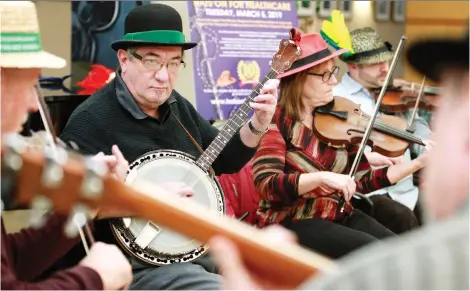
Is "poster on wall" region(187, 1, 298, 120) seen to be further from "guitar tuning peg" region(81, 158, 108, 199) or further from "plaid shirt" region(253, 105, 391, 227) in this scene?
"guitar tuning peg" region(81, 158, 108, 199)

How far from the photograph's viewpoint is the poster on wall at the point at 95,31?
3.53m

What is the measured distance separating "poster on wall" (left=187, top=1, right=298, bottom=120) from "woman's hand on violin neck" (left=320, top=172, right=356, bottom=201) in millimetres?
902

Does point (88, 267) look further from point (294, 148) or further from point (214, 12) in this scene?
point (214, 12)

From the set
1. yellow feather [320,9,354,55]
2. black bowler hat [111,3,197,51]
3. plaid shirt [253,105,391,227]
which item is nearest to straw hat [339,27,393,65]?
yellow feather [320,9,354,55]

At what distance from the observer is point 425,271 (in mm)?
759

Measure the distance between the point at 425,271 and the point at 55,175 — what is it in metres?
0.61

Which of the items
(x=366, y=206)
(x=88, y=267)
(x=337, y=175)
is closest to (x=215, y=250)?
(x=88, y=267)

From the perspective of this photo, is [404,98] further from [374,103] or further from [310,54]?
[310,54]

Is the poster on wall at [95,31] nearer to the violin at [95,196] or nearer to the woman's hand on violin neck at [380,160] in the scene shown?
the woman's hand on violin neck at [380,160]

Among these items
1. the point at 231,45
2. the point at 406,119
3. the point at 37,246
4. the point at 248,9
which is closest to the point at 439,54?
the point at 37,246

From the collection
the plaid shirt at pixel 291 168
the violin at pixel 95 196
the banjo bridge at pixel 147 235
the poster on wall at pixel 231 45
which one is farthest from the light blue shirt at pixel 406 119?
the violin at pixel 95 196

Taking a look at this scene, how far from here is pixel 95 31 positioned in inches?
141

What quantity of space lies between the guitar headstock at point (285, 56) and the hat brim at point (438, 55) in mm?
1247

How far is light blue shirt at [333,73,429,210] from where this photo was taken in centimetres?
288
